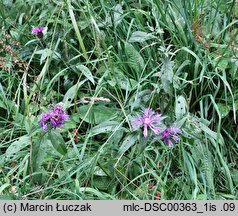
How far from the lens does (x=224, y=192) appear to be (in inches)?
91.1

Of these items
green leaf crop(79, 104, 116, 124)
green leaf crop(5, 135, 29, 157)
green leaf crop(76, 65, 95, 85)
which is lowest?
green leaf crop(79, 104, 116, 124)

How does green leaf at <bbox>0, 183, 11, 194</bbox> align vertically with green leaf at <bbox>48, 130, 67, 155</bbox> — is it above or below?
below

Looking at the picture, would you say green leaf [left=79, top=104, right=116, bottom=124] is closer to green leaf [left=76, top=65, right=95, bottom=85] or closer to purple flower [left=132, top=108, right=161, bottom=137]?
green leaf [left=76, top=65, right=95, bottom=85]

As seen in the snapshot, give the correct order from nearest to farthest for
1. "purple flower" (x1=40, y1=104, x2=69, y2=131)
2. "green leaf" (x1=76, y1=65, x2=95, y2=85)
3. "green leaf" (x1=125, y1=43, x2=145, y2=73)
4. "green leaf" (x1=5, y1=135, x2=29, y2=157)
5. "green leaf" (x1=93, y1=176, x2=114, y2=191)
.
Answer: "purple flower" (x1=40, y1=104, x2=69, y2=131) < "green leaf" (x1=5, y1=135, x2=29, y2=157) < "green leaf" (x1=93, y1=176, x2=114, y2=191) < "green leaf" (x1=76, y1=65, x2=95, y2=85) < "green leaf" (x1=125, y1=43, x2=145, y2=73)

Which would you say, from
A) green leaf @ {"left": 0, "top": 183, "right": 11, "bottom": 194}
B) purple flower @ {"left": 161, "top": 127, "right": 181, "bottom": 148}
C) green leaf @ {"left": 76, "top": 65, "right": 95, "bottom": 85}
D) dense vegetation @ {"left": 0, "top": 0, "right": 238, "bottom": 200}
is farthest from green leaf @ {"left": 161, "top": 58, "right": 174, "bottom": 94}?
green leaf @ {"left": 0, "top": 183, "right": 11, "bottom": 194}

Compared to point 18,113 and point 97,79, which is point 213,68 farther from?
point 18,113

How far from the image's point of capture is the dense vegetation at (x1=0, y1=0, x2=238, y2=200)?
2121 millimetres

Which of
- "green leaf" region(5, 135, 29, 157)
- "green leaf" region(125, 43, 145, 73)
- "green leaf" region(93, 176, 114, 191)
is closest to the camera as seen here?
"green leaf" region(5, 135, 29, 157)

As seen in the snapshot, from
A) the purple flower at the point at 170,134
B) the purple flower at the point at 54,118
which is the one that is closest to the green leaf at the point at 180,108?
the purple flower at the point at 170,134

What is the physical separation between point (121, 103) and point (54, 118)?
0.56 m

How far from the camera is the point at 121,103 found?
241 centimetres

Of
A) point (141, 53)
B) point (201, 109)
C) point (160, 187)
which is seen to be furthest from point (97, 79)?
point (160, 187)

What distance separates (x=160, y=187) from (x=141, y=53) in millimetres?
757

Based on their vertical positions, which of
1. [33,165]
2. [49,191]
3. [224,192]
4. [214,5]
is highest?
[214,5]
